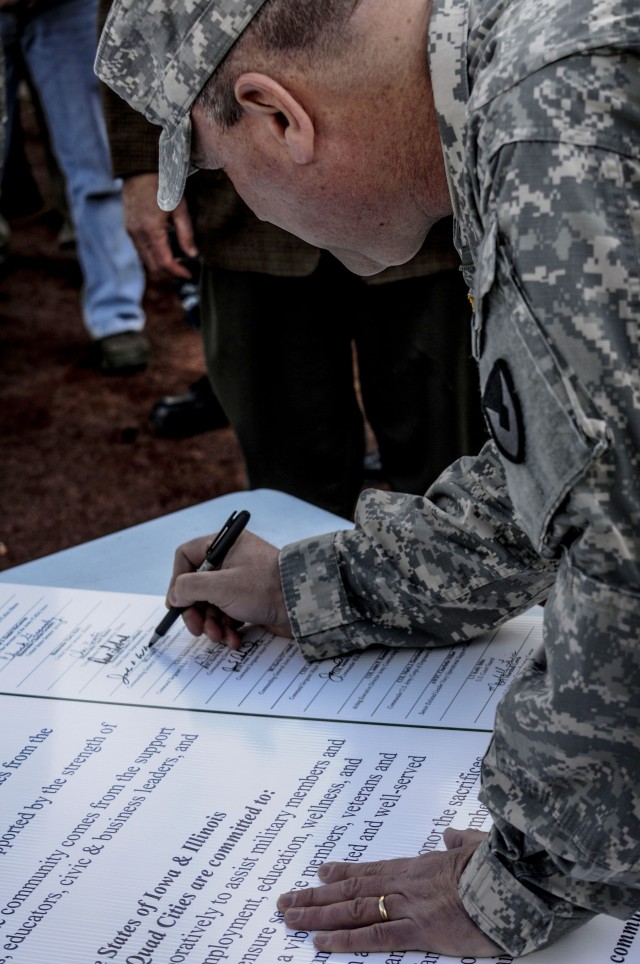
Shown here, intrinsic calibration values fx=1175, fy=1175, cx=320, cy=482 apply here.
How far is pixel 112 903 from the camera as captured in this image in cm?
92

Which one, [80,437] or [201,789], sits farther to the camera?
[80,437]

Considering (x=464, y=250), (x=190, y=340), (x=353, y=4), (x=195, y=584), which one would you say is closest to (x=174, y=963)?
(x=195, y=584)

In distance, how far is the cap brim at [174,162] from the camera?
928 millimetres

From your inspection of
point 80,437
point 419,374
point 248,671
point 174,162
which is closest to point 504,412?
point 174,162

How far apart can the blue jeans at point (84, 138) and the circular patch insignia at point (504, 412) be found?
3180 millimetres

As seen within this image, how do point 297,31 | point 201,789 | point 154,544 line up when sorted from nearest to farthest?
point 297,31
point 201,789
point 154,544

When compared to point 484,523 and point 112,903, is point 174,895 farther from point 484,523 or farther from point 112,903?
point 484,523

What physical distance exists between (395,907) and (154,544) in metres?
0.69

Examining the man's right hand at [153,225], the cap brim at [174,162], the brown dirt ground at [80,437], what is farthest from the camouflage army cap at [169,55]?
the brown dirt ground at [80,437]

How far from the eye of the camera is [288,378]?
2170 mm

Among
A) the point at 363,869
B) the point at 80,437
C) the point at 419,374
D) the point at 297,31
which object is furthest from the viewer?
the point at 80,437

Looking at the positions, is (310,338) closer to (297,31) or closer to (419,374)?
(419,374)

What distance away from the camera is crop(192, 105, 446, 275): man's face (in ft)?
2.91

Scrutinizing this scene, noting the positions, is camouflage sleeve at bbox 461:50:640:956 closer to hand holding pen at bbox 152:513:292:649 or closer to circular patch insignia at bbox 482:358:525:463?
circular patch insignia at bbox 482:358:525:463
